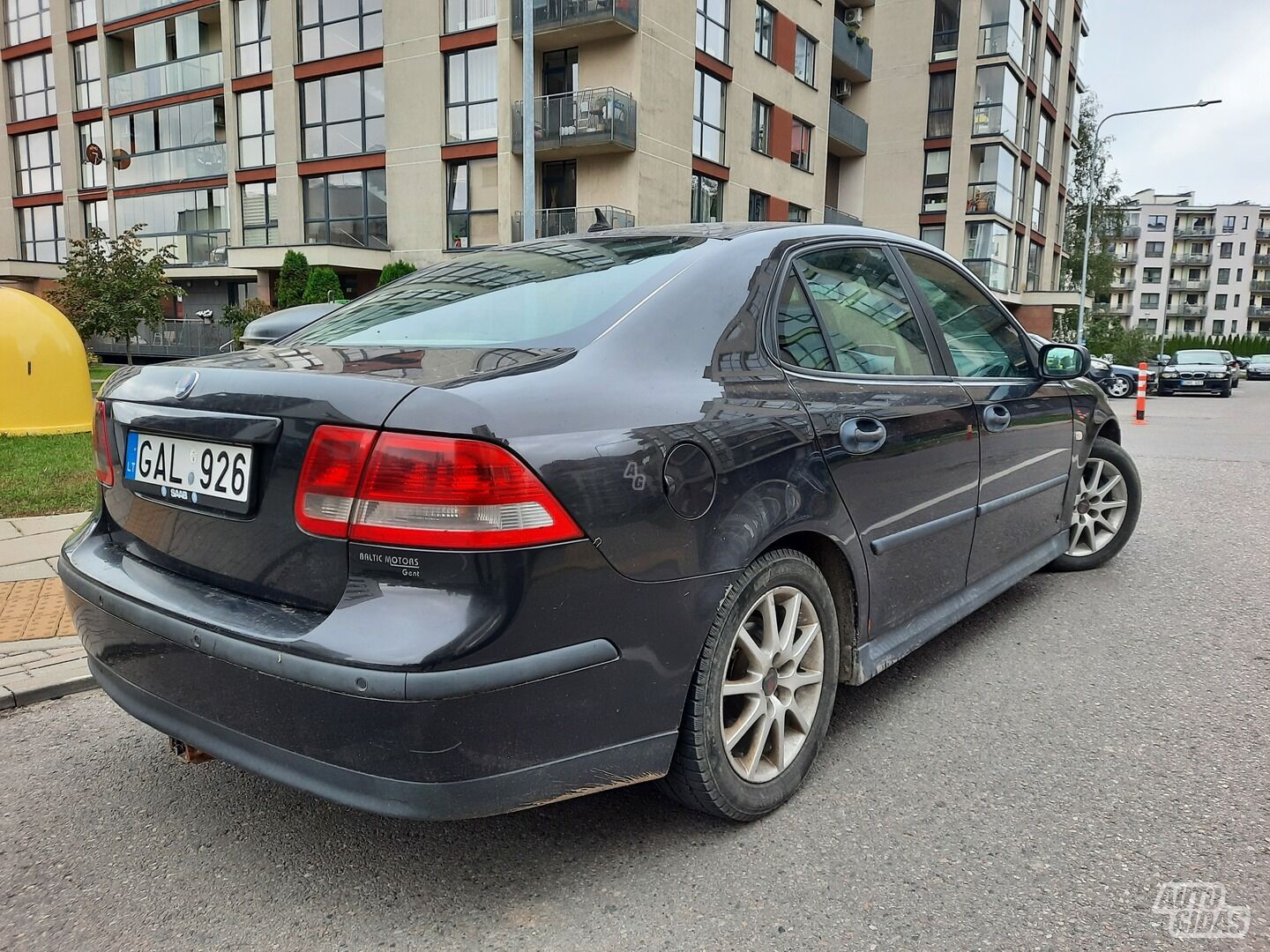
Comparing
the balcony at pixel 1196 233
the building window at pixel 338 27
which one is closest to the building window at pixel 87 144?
the building window at pixel 338 27

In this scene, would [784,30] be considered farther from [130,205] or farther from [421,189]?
[130,205]

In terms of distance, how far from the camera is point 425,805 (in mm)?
1827

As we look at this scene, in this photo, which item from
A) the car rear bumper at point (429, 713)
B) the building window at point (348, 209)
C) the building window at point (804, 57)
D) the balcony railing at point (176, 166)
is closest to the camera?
the car rear bumper at point (429, 713)

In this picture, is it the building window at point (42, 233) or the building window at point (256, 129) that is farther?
the building window at point (42, 233)

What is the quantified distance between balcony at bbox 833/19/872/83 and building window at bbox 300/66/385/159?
53.9 feet

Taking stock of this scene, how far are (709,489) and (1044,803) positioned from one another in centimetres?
138

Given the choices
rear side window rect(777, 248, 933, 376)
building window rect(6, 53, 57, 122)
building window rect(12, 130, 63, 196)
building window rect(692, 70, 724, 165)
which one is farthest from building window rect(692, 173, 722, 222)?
building window rect(6, 53, 57, 122)

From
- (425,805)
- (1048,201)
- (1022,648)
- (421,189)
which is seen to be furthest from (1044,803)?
(1048,201)

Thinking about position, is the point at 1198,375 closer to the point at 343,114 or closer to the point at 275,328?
the point at 343,114

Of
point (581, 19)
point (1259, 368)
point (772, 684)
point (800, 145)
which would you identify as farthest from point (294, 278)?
point (1259, 368)

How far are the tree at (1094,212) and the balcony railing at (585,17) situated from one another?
30.2 metres

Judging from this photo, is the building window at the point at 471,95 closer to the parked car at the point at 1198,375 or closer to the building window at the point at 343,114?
the building window at the point at 343,114

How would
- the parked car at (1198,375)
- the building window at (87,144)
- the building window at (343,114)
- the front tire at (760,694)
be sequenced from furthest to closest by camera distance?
the building window at (87,144) < the parked car at (1198,375) < the building window at (343,114) < the front tire at (760,694)

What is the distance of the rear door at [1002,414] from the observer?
11.3ft
